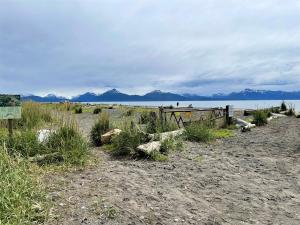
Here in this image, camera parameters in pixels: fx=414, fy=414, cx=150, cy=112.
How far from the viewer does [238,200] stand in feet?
21.1

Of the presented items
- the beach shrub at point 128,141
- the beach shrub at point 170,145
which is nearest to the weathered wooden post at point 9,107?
the beach shrub at point 128,141

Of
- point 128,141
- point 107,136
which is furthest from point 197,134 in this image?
point 128,141

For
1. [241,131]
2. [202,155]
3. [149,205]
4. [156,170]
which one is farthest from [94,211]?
[241,131]

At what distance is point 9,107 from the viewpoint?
339 inches

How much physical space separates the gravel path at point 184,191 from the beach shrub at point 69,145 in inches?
16.9

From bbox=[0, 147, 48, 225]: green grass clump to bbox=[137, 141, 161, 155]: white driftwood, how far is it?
11.4 feet

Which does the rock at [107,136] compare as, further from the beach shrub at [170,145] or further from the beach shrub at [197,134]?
the beach shrub at [197,134]

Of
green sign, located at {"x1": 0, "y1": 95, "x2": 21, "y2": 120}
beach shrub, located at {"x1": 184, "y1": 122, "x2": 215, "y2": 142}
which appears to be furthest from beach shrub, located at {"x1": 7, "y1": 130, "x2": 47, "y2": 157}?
beach shrub, located at {"x1": 184, "y1": 122, "x2": 215, "y2": 142}

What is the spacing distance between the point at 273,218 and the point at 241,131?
1081cm

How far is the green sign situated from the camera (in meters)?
8.55

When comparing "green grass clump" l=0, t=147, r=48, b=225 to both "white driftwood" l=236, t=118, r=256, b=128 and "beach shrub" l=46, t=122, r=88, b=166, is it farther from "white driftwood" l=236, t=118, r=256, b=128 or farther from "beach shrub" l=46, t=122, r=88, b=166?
"white driftwood" l=236, t=118, r=256, b=128

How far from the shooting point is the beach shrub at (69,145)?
786cm

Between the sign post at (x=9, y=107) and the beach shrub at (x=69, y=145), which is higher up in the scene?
the sign post at (x=9, y=107)

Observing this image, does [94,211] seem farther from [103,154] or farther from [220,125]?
[220,125]
